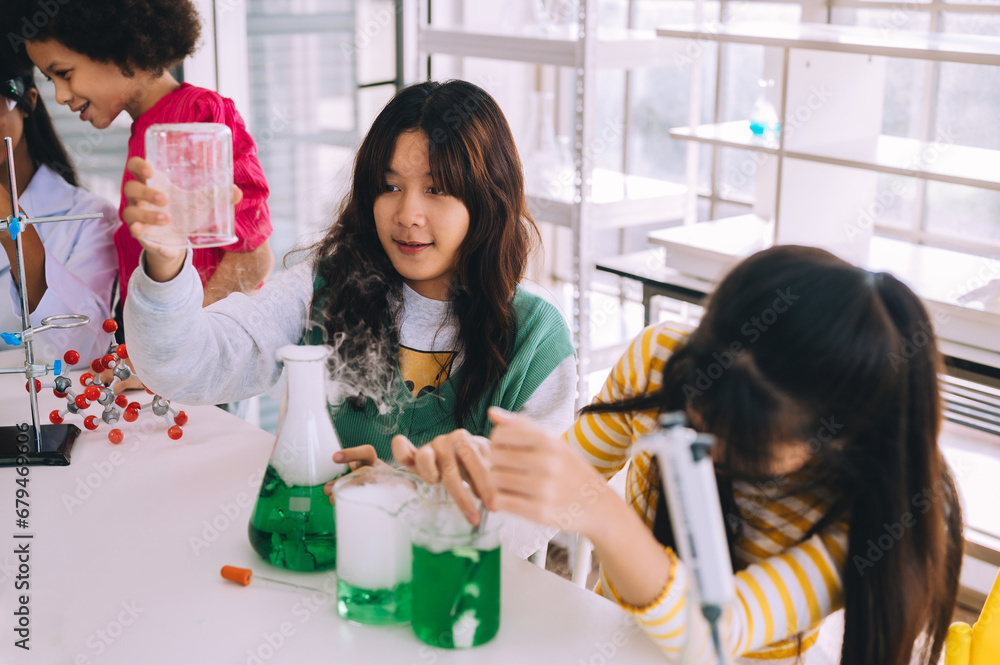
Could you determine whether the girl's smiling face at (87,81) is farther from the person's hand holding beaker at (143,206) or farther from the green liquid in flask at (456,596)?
the green liquid in flask at (456,596)

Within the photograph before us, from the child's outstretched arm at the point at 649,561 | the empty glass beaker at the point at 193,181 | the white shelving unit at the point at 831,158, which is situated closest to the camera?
the child's outstretched arm at the point at 649,561

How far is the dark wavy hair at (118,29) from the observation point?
1.71 m

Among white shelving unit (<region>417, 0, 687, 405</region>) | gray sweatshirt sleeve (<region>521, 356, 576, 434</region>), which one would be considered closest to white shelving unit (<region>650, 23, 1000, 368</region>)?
white shelving unit (<region>417, 0, 687, 405</region>)

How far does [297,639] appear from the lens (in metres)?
0.94

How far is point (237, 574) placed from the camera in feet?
3.39

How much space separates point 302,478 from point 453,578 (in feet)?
0.78

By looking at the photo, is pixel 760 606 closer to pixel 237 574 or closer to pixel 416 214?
pixel 237 574

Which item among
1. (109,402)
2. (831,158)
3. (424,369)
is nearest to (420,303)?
(424,369)

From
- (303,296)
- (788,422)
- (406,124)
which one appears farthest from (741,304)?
(303,296)

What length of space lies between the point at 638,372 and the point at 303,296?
573 mm

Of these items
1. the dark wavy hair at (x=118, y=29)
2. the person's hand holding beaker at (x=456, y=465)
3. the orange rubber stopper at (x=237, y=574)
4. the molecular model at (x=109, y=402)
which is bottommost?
the orange rubber stopper at (x=237, y=574)

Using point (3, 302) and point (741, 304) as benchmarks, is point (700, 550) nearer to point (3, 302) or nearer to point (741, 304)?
point (741, 304)

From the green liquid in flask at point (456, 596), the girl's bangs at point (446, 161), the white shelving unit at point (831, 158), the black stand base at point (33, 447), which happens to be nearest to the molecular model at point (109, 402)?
the black stand base at point (33, 447)

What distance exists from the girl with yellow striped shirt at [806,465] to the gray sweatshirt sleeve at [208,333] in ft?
1.41
